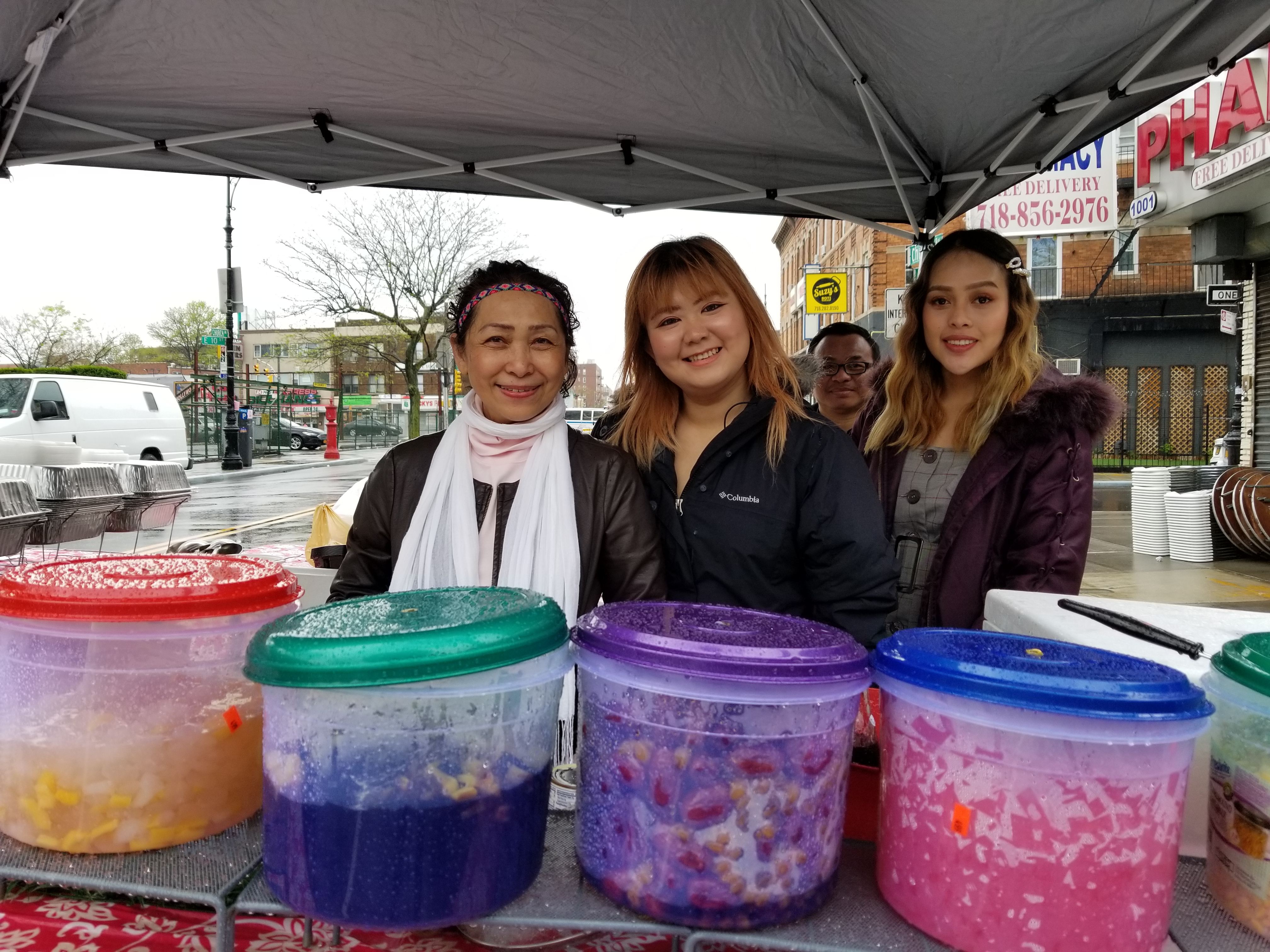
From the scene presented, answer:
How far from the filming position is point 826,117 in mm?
3211

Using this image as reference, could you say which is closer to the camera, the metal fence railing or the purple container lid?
the purple container lid

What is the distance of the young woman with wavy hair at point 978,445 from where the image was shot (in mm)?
2266

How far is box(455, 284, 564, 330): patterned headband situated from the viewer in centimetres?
199

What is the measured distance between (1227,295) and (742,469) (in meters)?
13.8

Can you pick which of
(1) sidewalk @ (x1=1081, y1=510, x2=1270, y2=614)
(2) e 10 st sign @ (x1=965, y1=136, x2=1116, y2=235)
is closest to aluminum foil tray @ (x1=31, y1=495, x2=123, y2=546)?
(1) sidewalk @ (x1=1081, y1=510, x2=1270, y2=614)

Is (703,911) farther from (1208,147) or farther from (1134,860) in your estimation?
(1208,147)

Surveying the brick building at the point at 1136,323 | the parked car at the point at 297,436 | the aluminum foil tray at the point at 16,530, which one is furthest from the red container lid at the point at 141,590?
the parked car at the point at 297,436

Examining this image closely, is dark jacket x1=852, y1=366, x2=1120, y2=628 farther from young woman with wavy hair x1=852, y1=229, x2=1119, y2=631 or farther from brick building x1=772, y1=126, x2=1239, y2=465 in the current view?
brick building x1=772, y1=126, x2=1239, y2=465

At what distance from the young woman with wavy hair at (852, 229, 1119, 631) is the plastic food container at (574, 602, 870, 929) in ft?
4.80

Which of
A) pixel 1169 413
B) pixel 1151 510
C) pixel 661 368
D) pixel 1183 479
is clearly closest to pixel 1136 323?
pixel 1169 413

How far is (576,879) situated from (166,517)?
344 inches

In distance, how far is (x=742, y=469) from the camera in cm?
194

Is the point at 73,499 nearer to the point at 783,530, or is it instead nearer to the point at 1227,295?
the point at 783,530

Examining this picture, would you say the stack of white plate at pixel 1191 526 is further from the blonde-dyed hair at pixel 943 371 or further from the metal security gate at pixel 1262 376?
the blonde-dyed hair at pixel 943 371
